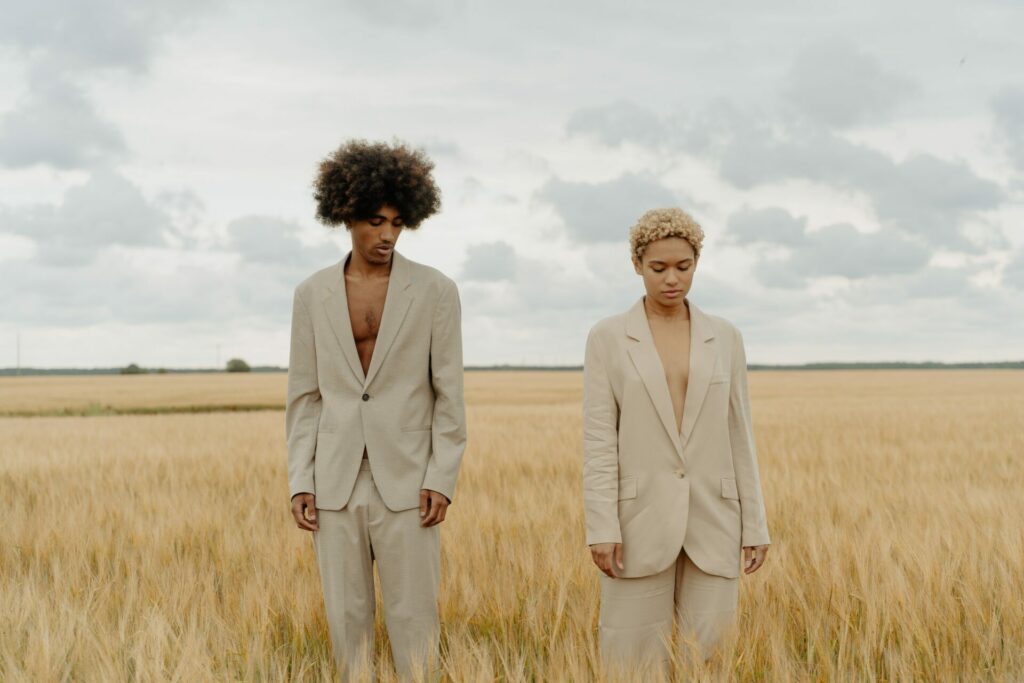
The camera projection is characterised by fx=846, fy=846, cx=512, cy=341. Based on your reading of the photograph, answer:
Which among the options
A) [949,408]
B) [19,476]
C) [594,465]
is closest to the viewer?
[594,465]

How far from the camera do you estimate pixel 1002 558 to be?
4.20 meters

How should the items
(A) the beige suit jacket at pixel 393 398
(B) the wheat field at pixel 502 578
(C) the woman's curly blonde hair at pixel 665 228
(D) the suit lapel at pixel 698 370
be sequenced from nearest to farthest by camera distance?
(C) the woman's curly blonde hair at pixel 665 228 < (D) the suit lapel at pixel 698 370 < (A) the beige suit jacket at pixel 393 398 < (B) the wheat field at pixel 502 578

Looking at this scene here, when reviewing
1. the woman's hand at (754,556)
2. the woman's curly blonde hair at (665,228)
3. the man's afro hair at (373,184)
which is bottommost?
the woman's hand at (754,556)

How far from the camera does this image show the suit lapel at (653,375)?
8.75 feet

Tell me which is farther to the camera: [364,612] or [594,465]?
[364,612]

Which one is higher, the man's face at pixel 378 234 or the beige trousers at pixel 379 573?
the man's face at pixel 378 234

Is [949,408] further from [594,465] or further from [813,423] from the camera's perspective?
[594,465]

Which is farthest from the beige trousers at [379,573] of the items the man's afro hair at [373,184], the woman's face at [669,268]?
the woman's face at [669,268]

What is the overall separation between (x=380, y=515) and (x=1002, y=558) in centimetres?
320

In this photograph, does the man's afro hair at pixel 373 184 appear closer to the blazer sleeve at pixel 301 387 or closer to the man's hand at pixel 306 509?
the blazer sleeve at pixel 301 387

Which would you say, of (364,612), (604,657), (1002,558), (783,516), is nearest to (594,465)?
(604,657)

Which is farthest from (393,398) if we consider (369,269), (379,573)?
(379,573)

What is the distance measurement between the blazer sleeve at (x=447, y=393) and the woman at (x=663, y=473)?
0.47 m

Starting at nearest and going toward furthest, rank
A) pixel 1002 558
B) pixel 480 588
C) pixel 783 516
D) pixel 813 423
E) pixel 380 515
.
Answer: pixel 380 515 → pixel 480 588 → pixel 1002 558 → pixel 783 516 → pixel 813 423
